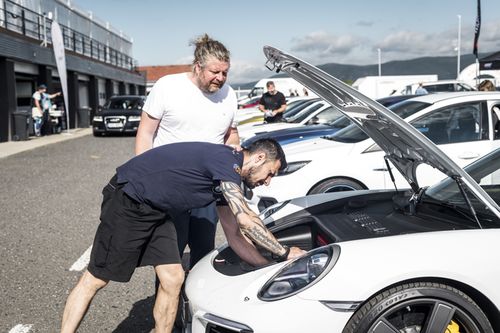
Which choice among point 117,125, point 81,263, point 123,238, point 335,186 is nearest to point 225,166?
point 123,238

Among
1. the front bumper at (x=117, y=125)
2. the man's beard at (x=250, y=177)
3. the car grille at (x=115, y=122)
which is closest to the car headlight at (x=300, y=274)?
the man's beard at (x=250, y=177)

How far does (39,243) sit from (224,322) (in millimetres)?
3788

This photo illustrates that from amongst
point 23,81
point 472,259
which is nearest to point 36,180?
point 472,259

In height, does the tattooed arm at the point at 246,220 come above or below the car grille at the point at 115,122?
below

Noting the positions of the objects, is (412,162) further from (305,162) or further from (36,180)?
(36,180)

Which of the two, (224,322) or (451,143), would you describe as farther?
(451,143)

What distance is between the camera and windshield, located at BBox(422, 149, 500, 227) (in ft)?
9.71

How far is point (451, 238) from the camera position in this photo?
248 cm

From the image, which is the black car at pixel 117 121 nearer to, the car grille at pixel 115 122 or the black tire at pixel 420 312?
the car grille at pixel 115 122

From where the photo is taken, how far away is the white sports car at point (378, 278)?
2320 millimetres

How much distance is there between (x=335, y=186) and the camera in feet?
17.9

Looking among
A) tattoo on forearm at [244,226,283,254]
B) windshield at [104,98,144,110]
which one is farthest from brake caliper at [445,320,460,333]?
windshield at [104,98,144,110]

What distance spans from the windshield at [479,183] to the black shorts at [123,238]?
1666 millimetres

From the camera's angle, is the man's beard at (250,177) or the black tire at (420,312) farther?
the man's beard at (250,177)
